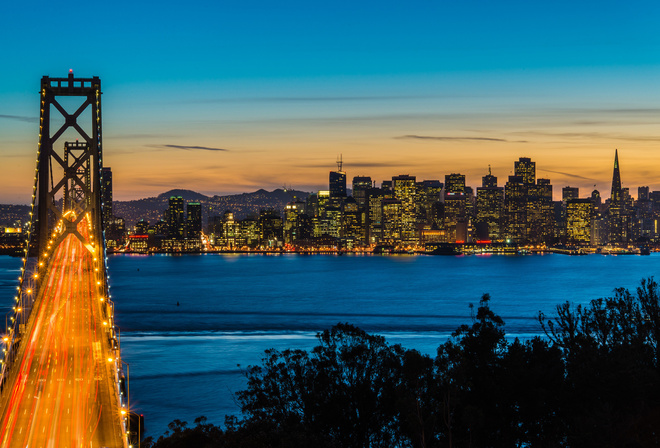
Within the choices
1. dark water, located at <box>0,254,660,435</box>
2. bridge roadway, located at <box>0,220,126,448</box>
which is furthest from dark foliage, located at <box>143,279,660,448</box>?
dark water, located at <box>0,254,660,435</box>

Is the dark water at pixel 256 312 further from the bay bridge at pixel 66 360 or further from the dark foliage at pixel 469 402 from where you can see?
the dark foliage at pixel 469 402

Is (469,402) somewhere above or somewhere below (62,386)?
above

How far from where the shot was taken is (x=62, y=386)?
20672 millimetres

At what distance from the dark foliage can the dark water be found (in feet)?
→ 28.2

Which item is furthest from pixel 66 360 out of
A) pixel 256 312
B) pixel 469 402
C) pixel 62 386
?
pixel 256 312

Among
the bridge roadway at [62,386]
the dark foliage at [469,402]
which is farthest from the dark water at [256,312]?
the dark foliage at [469,402]

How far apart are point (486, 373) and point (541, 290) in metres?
62.1

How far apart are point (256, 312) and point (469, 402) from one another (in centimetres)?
3947

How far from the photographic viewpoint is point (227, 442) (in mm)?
13352

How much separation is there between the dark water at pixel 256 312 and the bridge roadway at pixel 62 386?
2.55 metres

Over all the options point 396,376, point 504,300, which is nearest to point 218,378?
point 396,376

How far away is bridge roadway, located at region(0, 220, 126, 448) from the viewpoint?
53.8 ft

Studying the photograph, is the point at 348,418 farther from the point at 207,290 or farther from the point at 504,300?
the point at 207,290

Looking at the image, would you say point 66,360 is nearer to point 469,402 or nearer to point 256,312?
point 469,402
